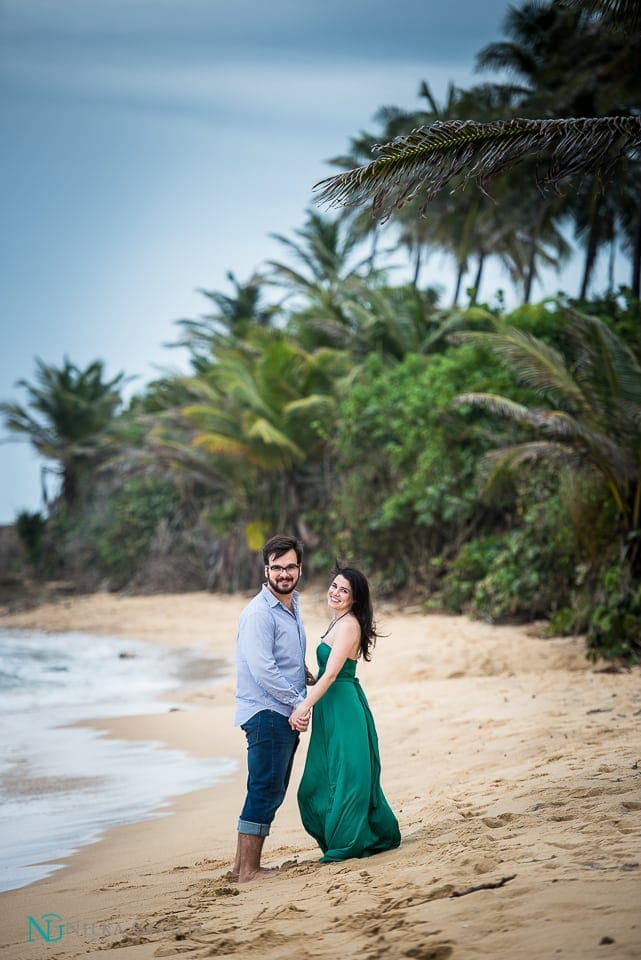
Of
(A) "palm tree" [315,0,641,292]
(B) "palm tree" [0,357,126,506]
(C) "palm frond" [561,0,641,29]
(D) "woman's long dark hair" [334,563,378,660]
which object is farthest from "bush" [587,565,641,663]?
(B) "palm tree" [0,357,126,506]

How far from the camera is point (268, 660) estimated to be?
427 centimetres

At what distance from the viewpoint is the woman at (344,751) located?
4.18m

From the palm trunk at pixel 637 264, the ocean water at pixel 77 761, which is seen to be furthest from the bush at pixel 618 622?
the palm trunk at pixel 637 264

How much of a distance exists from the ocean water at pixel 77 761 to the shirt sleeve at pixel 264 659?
67.8 inches

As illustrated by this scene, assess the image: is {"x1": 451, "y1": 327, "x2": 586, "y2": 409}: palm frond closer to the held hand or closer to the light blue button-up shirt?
the light blue button-up shirt

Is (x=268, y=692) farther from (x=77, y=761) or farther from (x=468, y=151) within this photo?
(x=77, y=761)

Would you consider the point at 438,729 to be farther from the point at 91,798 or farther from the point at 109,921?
the point at 109,921

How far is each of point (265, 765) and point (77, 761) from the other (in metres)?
3.97

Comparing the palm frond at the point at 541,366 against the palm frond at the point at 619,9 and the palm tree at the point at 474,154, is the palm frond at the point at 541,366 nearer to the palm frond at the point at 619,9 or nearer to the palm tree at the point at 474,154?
the palm frond at the point at 619,9

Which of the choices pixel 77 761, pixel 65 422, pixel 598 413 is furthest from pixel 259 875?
pixel 65 422

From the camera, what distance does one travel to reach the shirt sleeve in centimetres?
425

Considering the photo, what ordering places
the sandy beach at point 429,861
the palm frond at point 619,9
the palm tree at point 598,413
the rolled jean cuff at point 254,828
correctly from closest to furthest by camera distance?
1. the sandy beach at point 429,861
2. the rolled jean cuff at point 254,828
3. the palm frond at point 619,9
4. the palm tree at point 598,413

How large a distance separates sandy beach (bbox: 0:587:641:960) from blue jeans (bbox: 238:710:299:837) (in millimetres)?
272

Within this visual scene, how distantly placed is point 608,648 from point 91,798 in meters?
5.56
